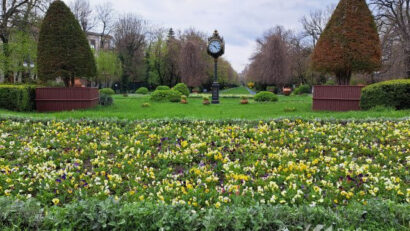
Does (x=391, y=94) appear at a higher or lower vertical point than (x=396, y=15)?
lower

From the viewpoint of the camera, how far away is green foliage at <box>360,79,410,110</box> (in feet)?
32.5

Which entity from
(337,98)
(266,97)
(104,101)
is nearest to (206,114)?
(337,98)

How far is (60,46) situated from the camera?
13.6m

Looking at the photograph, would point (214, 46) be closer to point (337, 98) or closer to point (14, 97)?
point (337, 98)

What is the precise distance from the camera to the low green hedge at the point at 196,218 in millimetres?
2402

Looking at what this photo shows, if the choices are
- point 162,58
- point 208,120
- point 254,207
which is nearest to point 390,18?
point 208,120

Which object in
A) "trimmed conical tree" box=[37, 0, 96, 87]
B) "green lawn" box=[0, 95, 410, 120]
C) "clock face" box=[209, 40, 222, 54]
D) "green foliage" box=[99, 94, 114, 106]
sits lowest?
"green lawn" box=[0, 95, 410, 120]

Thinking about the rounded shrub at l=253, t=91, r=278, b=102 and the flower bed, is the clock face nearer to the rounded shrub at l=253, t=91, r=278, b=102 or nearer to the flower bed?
the rounded shrub at l=253, t=91, r=278, b=102

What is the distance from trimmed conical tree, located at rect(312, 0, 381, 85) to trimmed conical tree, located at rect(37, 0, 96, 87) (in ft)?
39.2

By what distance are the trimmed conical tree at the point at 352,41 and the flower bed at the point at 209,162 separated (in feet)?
23.9

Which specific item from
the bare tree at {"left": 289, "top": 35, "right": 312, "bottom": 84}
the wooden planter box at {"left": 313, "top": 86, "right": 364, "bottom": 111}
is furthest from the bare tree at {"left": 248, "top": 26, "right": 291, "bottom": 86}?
the wooden planter box at {"left": 313, "top": 86, "right": 364, "bottom": 111}

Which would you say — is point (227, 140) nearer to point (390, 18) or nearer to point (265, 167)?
point (265, 167)

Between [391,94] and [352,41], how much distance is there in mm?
3667

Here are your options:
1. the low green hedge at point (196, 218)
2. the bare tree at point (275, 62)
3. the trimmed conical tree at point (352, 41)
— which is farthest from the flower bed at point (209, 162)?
the bare tree at point (275, 62)
